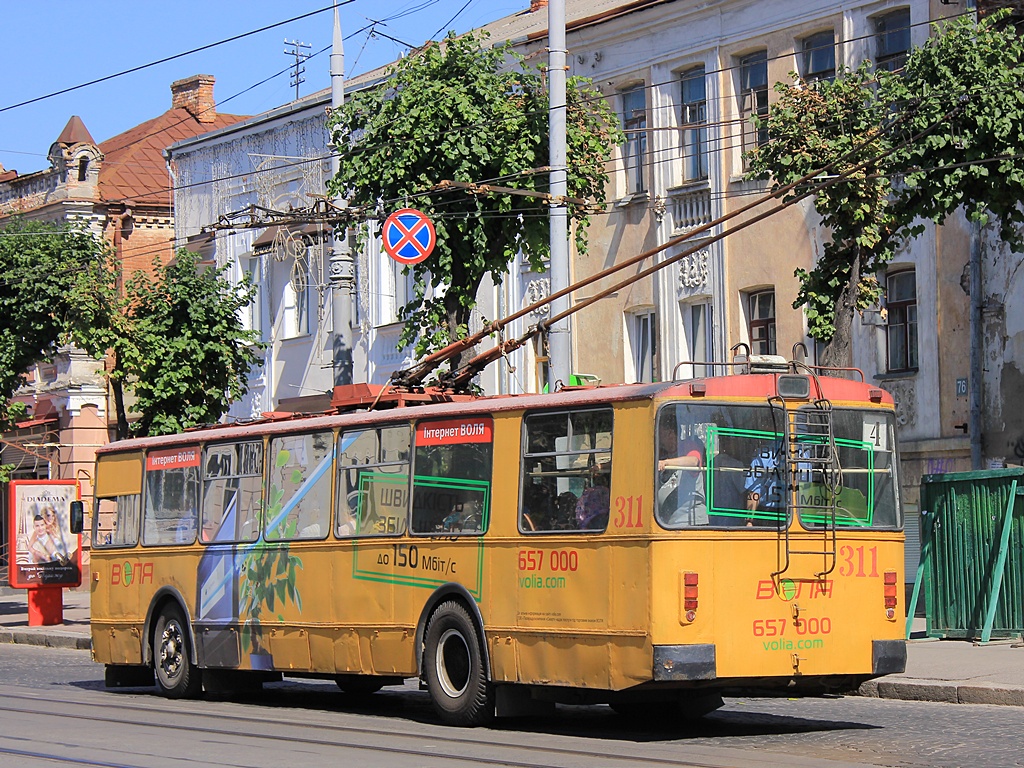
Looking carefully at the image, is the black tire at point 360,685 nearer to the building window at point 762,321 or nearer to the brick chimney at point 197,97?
the building window at point 762,321

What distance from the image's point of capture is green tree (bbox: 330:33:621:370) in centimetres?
2439

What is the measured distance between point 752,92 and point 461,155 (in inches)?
312

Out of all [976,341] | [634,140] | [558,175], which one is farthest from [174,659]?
[634,140]

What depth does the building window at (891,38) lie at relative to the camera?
27.6 m

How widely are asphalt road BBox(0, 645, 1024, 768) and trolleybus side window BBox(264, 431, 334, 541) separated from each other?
69.0 inches

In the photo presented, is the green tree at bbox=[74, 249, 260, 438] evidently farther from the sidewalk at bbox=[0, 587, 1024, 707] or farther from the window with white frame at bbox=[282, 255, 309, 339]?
the sidewalk at bbox=[0, 587, 1024, 707]

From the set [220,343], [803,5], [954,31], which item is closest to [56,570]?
[220,343]

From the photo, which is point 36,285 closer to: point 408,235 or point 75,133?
point 408,235

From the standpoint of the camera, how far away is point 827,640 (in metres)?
13.7

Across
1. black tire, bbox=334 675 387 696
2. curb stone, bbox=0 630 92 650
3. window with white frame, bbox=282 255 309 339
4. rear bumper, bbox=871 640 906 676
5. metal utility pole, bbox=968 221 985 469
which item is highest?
window with white frame, bbox=282 255 309 339

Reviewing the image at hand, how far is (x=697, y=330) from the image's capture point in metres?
32.0

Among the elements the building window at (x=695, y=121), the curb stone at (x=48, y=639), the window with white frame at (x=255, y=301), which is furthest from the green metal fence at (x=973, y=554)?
the window with white frame at (x=255, y=301)

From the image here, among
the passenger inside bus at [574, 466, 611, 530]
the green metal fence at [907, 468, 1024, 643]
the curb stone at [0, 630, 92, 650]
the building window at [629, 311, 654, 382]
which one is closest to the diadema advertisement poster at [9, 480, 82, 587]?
the curb stone at [0, 630, 92, 650]

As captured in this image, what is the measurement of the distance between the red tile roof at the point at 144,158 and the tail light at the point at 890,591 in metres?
37.2
